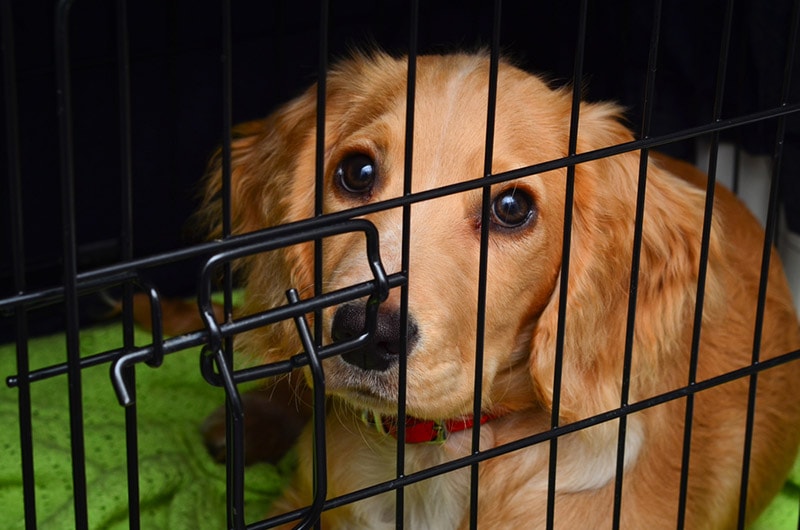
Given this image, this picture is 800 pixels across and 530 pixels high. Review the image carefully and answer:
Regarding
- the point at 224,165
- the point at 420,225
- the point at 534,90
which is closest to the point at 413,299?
the point at 420,225

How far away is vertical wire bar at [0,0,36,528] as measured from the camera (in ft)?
2.95

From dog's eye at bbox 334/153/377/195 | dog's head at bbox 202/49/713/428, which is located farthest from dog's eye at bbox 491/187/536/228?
dog's eye at bbox 334/153/377/195

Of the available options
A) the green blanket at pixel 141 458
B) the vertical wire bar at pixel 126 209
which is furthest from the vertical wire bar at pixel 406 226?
the green blanket at pixel 141 458

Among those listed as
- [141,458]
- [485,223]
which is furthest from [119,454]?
[485,223]

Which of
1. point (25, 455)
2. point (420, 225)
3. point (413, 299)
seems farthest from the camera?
point (420, 225)

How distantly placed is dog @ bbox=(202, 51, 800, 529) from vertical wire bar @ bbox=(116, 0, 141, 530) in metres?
0.32

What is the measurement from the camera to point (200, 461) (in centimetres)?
211

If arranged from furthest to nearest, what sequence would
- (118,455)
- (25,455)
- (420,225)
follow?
(118,455) → (420,225) → (25,455)

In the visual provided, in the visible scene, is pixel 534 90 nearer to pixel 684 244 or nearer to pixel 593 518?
pixel 684 244

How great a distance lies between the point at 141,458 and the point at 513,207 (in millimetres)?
864

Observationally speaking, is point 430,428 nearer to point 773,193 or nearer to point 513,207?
point 513,207

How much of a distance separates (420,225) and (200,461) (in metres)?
0.85

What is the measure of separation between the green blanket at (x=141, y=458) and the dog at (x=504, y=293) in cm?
29

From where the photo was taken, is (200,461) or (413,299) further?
(200,461)
